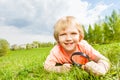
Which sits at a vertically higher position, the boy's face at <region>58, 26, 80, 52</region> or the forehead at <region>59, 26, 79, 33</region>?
the forehead at <region>59, 26, 79, 33</region>

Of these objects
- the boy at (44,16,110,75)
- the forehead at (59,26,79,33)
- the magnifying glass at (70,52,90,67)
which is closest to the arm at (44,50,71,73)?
the boy at (44,16,110,75)

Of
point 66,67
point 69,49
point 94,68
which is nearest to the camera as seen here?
point 94,68

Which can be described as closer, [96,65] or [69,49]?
[96,65]

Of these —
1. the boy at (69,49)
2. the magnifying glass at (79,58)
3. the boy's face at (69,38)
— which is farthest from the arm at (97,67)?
the boy's face at (69,38)

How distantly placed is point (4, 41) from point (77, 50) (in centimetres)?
2211

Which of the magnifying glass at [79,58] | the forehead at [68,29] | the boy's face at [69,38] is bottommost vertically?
the magnifying glass at [79,58]

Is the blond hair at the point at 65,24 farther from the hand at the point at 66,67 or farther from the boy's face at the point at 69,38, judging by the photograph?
the hand at the point at 66,67

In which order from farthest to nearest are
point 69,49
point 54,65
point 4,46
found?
point 4,46 < point 54,65 < point 69,49

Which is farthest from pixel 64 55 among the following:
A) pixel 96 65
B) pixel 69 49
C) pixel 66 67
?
pixel 96 65

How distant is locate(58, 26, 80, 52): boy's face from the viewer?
14.4 feet

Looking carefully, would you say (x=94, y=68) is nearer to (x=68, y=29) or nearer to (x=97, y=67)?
(x=97, y=67)

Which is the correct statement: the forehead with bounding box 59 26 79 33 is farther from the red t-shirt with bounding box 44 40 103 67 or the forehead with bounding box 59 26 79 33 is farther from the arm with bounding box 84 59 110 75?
the arm with bounding box 84 59 110 75

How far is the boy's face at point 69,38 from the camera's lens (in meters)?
4.38

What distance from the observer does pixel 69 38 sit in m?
4.38
